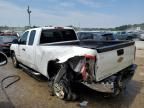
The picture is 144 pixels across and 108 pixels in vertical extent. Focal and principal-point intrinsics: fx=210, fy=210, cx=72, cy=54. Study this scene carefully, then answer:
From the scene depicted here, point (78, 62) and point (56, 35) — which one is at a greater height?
point (56, 35)

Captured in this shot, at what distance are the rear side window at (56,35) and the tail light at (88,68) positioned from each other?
264cm

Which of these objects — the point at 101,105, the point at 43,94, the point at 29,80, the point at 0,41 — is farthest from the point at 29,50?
the point at 0,41

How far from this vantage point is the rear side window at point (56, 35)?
7.22m

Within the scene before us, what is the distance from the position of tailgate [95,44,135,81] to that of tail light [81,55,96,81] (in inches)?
4.4

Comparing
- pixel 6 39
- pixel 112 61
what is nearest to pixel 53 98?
pixel 112 61

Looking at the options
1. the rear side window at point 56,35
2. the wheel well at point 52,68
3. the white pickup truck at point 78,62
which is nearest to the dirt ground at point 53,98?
the white pickup truck at point 78,62

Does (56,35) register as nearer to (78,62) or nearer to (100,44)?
(100,44)

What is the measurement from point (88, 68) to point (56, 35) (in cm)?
315

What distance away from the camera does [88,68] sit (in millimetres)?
4820

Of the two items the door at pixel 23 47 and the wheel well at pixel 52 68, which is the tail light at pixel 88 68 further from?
the door at pixel 23 47

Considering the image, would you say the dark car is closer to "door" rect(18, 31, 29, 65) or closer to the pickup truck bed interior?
"door" rect(18, 31, 29, 65)

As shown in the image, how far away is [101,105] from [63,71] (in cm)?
134

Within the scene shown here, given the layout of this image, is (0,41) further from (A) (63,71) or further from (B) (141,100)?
(B) (141,100)

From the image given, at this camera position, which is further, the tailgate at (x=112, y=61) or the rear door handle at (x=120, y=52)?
the rear door handle at (x=120, y=52)
